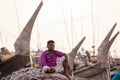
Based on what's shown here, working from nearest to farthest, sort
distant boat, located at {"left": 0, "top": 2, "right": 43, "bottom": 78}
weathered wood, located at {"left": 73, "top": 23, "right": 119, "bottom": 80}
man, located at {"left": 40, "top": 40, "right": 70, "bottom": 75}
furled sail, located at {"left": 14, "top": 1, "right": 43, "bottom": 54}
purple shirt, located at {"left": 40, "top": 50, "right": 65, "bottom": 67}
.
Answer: man, located at {"left": 40, "top": 40, "right": 70, "bottom": 75}, purple shirt, located at {"left": 40, "top": 50, "right": 65, "bottom": 67}, distant boat, located at {"left": 0, "top": 2, "right": 43, "bottom": 78}, furled sail, located at {"left": 14, "top": 1, "right": 43, "bottom": 54}, weathered wood, located at {"left": 73, "top": 23, "right": 119, "bottom": 80}

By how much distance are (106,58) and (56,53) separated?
49.0 ft

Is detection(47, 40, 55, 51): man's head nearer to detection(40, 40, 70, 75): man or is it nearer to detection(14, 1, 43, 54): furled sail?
detection(40, 40, 70, 75): man

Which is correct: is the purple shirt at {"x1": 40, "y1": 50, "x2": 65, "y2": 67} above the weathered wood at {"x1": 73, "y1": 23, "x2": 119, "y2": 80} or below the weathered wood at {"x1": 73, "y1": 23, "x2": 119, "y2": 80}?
above

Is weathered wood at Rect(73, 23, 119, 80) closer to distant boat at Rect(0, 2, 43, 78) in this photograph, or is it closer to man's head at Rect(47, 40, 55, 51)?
distant boat at Rect(0, 2, 43, 78)

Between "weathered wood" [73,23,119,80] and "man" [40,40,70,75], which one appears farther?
"weathered wood" [73,23,119,80]

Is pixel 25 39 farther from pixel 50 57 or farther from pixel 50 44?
pixel 50 44

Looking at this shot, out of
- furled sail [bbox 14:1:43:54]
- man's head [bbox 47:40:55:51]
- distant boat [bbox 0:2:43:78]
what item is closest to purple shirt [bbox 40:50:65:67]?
man's head [bbox 47:40:55:51]

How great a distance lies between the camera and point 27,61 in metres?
15.4

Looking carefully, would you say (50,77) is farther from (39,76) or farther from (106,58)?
(106,58)

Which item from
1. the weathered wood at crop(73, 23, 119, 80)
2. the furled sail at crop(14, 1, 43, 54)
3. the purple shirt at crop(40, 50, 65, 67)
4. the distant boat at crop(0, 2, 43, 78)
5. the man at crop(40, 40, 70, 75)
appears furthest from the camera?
the weathered wood at crop(73, 23, 119, 80)

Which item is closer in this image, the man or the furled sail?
the man

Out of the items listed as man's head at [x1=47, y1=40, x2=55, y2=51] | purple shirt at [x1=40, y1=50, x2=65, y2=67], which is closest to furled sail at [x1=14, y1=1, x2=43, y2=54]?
purple shirt at [x1=40, y1=50, x2=65, y2=67]

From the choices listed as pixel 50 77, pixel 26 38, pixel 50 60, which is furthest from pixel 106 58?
pixel 50 77

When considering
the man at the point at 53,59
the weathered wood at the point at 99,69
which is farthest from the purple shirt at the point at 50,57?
the weathered wood at the point at 99,69
